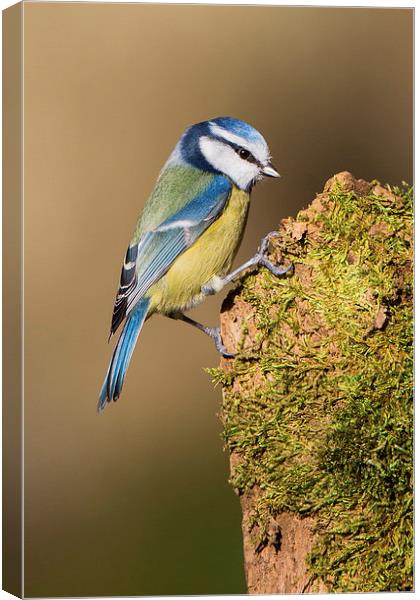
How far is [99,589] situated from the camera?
8.65 feet

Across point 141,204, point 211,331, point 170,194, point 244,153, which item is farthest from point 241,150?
point 211,331

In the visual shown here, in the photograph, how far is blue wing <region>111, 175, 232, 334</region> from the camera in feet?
9.09

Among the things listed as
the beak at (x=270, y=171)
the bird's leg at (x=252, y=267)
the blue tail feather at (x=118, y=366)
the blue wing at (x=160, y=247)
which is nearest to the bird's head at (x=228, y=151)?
the beak at (x=270, y=171)

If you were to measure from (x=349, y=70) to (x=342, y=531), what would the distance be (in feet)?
4.71

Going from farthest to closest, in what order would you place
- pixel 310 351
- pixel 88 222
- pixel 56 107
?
pixel 88 222
pixel 56 107
pixel 310 351

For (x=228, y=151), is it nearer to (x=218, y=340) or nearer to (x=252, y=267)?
(x=252, y=267)

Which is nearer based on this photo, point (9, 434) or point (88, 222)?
point (9, 434)

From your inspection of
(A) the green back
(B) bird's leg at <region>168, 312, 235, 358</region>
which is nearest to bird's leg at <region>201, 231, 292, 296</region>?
(B) bird's leg at <region>168, 312, 235, 358</region>

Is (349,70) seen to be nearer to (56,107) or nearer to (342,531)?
(56,107)

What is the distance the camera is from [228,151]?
2.86 metres

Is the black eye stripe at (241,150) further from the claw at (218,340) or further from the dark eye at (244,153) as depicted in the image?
the claw at (218,340)

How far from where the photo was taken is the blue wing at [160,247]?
277 cm

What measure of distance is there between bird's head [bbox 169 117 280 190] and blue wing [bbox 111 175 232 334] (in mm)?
115

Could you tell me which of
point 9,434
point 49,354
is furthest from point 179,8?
point 9,434
